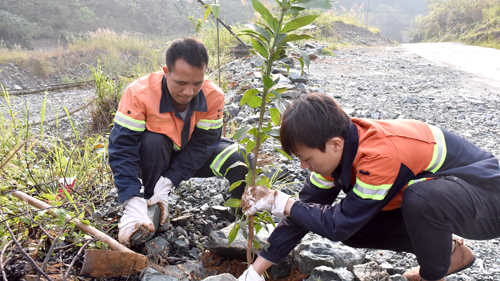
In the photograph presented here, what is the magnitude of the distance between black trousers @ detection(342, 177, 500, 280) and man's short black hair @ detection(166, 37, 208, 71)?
1244 mm

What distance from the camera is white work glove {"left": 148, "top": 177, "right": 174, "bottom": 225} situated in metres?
1.92

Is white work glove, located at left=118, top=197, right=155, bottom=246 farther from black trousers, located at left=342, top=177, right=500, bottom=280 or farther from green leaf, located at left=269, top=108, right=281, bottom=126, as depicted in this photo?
black trousers, located at left=342, top=177, right=500, bottom=280

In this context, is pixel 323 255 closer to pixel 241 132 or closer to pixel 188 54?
pixel 241 132

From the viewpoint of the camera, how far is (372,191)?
4.09 feet

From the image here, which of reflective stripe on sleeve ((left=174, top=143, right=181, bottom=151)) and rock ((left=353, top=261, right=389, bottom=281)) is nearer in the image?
rock ((left=353, top=261, right=389, bottom=281))

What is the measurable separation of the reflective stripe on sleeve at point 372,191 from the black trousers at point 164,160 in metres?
0.69

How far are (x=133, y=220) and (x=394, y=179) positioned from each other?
127 centimetres

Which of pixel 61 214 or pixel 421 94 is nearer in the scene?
pixel 61 214

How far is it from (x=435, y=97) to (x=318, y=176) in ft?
12.4

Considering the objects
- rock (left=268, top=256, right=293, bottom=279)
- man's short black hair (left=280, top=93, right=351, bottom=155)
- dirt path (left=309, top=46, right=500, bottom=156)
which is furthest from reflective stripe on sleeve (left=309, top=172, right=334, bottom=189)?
dirt path (left=309, top=46, right=500, bottom=156)

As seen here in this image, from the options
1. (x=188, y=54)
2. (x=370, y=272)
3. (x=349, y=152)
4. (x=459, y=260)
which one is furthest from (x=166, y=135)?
(x=459, y=260)

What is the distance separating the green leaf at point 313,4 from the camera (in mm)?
1068

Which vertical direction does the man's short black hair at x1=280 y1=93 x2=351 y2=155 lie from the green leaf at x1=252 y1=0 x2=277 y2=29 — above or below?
below

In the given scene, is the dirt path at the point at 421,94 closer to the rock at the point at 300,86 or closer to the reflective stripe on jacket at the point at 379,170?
the rock at the point at 300,86
